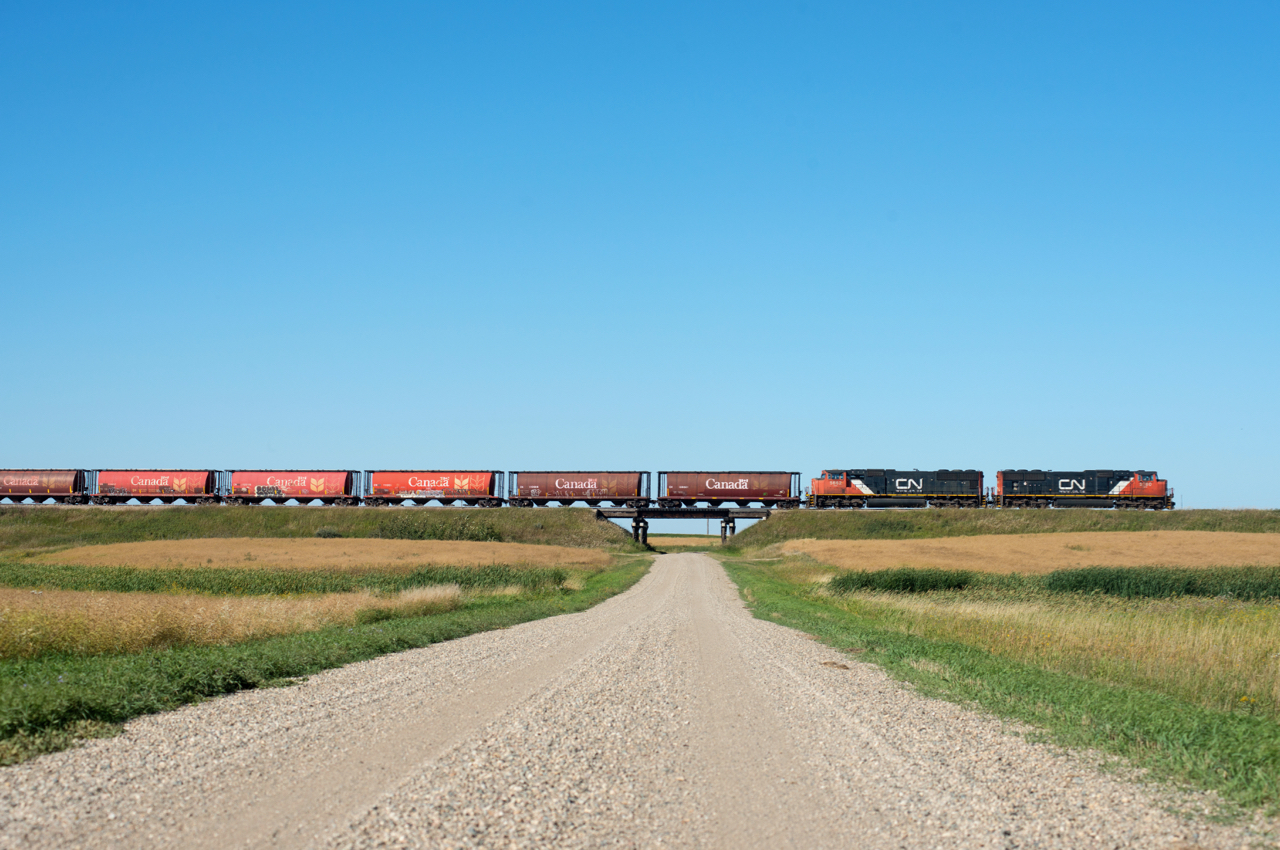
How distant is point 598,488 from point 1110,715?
77283 millimetres

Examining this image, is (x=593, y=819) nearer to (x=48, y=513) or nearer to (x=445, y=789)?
(x=445, y=789)

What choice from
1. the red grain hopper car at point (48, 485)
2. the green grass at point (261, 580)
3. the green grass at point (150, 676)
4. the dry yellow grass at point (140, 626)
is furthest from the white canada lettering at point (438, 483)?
the green grass at point (150, 676)

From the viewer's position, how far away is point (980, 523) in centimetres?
8069

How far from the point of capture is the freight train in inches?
3290

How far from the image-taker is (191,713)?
10539 mm

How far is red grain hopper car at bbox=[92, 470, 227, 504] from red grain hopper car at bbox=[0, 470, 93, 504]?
1.39m

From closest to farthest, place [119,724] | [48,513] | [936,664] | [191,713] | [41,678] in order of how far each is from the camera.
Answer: [119,724] < [191,713] < [41,678] < [936,664] < [48,513]

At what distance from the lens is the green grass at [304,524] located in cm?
7875

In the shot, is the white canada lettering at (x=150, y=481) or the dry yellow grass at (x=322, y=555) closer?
the dry yellow grass at (x=322, y=555)

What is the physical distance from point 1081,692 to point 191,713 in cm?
1169

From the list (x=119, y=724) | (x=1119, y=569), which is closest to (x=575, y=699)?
(x=119, y=724)

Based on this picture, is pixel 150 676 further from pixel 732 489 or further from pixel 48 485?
pixel 48 485

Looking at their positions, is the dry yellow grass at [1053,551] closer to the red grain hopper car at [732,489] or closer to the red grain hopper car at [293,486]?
the red grain hopper car at [732,489]

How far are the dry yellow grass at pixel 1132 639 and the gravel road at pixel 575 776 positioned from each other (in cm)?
453
